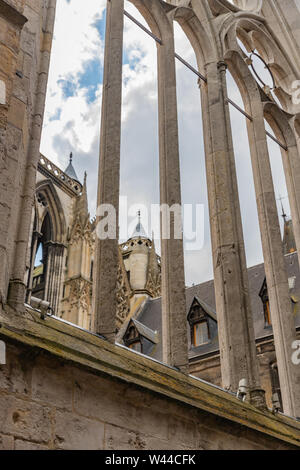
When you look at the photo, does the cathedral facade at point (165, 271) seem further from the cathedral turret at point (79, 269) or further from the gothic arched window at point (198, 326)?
the cathedral turret at point (79, 269)

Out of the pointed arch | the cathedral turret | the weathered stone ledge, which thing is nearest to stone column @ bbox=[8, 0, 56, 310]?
the weathered stone ledge

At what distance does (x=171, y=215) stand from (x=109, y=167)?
2.82 feet

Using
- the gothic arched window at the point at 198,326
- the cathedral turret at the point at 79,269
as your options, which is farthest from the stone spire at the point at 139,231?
the gothic arched window at the point at 198,326

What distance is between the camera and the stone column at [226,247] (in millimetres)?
5738

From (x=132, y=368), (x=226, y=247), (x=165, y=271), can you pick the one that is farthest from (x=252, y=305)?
(x=132, y=368)

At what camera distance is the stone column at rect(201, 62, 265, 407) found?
5.74 m

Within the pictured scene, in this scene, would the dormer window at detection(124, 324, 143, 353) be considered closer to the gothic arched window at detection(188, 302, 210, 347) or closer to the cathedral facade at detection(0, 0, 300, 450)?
the gothic arched window at detection(188, 302, 210, 347)

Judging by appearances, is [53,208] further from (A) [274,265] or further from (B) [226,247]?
(B) [226,247]

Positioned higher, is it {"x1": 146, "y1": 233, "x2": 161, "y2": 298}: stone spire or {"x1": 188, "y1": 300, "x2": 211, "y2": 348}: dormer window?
{"x1": 146, "y1": 233, "x2": 161, "y2": 298}: stone spire

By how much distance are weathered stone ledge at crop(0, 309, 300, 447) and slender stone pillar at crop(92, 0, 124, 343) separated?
309 millimetres

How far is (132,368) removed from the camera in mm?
4180

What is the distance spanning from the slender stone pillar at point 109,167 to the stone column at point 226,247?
1553 millimetres
